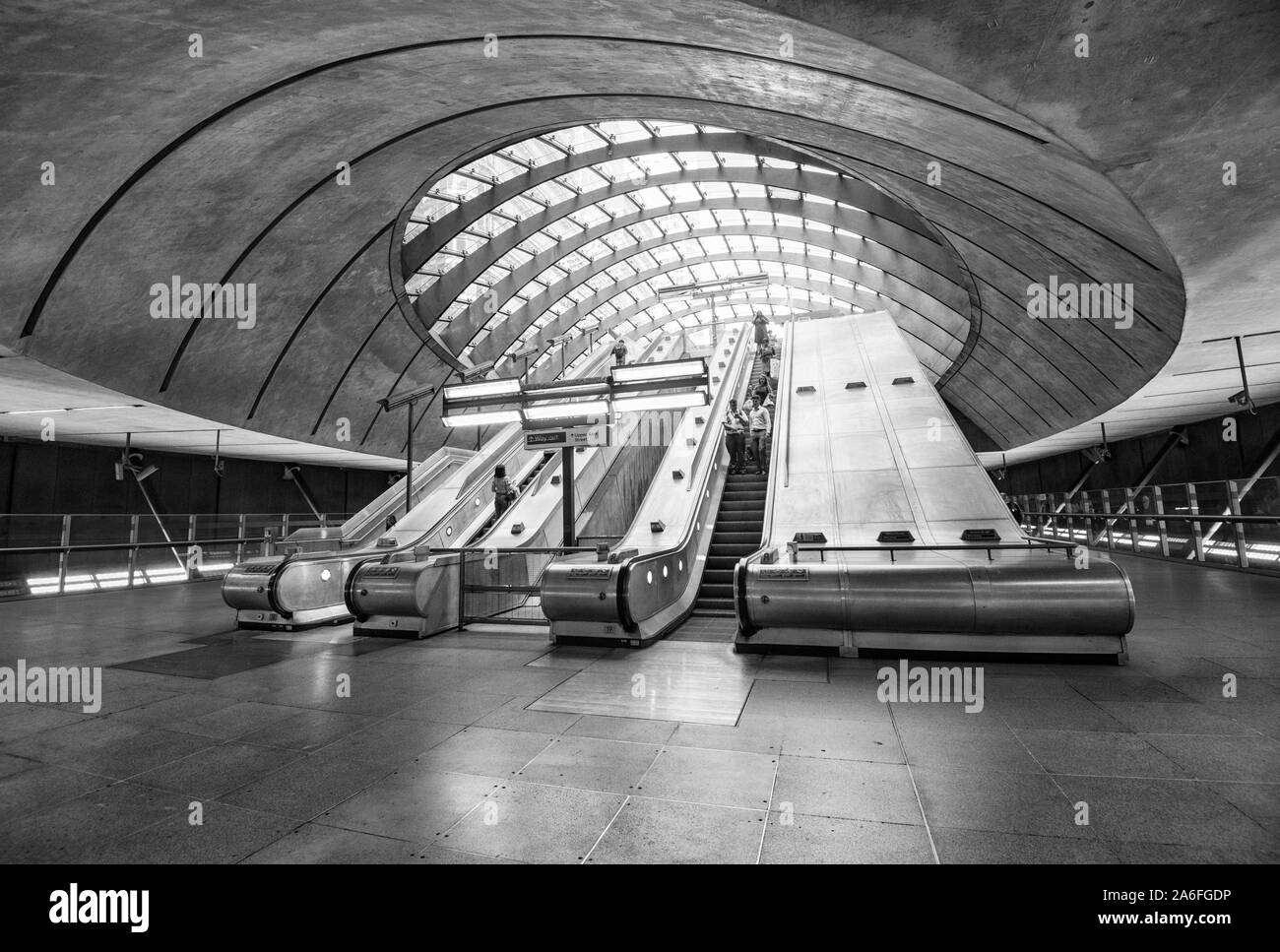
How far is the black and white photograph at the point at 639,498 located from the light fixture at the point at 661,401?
62 mm

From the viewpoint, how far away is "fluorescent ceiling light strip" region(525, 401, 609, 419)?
838 centimetres

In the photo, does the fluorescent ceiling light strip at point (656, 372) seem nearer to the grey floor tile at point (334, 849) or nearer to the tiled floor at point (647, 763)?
the tiled floor at point (647, 763)

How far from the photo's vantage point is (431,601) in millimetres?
7715

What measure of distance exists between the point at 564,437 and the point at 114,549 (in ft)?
37.7

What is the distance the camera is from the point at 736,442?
492 inches

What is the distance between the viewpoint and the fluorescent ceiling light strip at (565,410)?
8.38 m

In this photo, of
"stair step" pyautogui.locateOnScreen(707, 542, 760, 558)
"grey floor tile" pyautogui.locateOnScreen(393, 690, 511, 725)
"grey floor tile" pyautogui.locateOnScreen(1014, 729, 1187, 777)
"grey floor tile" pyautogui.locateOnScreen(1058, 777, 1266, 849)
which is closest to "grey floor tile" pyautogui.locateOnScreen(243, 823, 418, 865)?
"grey floor tile" pyautogui.locateOnScreen(393, 690, 511, 725)

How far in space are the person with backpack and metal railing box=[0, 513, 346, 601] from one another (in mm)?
10104

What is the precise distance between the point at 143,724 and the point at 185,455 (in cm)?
1906

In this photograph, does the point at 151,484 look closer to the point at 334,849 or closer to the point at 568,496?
the point at 568,496

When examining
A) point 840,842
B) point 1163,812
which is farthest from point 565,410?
point 1163,812

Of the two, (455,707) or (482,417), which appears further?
(482,417)

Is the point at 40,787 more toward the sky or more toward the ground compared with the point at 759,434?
more toward the ground
